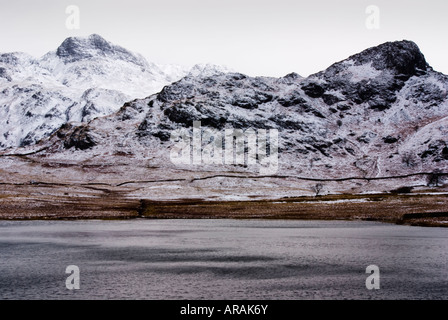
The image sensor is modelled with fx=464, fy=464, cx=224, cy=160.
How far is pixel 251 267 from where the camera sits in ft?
128

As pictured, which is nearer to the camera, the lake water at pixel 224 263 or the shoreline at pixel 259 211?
the lake water at pixel 224 263

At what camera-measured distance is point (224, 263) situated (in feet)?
133

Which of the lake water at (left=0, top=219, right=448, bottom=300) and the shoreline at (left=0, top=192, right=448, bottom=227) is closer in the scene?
the lake water at (left=0, top=219, right=448, bottom=300)

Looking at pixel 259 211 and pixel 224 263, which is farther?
pixel 259 211

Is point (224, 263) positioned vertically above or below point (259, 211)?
above

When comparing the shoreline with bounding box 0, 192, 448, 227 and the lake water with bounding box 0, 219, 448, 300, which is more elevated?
the lake water with bounding box 0, 219, 448, 300

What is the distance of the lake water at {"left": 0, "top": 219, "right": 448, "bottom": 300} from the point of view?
3052 cm

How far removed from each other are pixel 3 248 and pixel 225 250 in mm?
23246

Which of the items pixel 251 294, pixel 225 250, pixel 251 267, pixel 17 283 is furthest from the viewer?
pixel 225 250

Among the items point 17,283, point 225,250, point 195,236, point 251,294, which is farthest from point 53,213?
point 251,294

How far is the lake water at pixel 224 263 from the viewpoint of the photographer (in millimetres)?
30516

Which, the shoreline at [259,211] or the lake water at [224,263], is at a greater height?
the lake water at [224,263]
